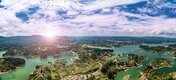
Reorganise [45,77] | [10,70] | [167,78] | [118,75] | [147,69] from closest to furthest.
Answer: [167,78]
[45,77]
[118,75]
[147,69]
[10,70]

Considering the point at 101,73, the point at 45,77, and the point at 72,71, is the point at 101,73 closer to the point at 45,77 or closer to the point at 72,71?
the point at 72,71

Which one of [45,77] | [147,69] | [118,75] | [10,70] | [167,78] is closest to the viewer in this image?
[167,78]

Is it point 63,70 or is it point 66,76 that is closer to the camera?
point 66,76

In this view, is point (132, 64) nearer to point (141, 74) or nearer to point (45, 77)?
point (141, 74)

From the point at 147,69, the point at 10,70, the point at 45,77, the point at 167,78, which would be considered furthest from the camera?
the point at 10,70

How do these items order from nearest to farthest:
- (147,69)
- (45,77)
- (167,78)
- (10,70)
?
(167,78) < (45,77) < (147,69) < (10,70)

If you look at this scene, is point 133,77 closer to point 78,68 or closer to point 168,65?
point 78,68

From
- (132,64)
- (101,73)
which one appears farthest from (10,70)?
(132,64)

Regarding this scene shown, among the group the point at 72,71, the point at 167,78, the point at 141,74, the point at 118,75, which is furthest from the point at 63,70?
the point at 167,78

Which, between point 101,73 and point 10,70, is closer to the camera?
point 101,73
